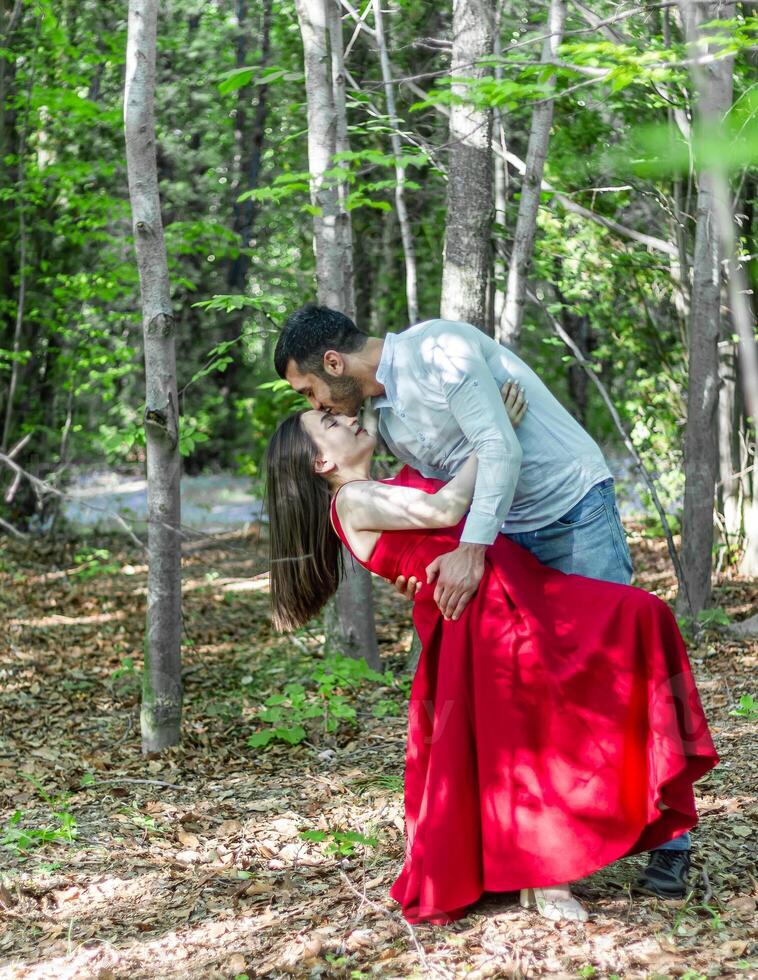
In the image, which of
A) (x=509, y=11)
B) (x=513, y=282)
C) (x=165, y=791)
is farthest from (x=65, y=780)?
(x=509, y=11)

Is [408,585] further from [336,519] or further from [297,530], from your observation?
[297,530]

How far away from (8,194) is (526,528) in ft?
25.4

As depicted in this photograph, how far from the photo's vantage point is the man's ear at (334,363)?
3166 mm

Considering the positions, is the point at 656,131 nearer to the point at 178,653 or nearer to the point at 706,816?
the point at 706,816

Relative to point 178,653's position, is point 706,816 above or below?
below

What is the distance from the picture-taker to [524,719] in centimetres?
290

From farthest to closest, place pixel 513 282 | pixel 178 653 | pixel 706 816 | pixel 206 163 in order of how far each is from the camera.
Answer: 1. pixel 206 163
2. pixel 513 282
3. pixel 178 653
4. pixel 706 816

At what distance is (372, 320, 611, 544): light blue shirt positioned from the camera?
9.23ft

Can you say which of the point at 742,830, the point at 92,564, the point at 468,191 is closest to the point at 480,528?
the point at 742,830

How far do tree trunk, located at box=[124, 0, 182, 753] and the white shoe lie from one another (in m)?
2.29

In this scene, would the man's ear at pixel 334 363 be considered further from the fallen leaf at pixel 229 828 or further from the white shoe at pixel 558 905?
the fallen leaf at pixel 229 828

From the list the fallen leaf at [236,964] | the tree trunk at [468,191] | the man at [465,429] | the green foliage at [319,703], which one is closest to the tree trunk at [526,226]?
the tree trunk at [468,191]

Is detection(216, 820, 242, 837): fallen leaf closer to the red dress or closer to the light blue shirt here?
the red dress

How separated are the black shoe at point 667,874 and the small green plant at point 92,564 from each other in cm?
693
